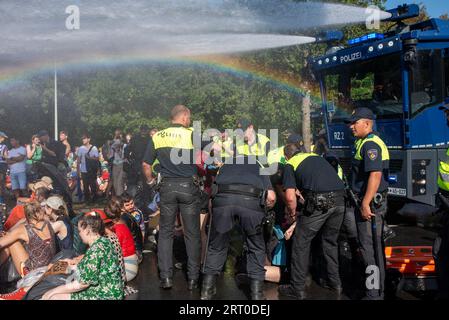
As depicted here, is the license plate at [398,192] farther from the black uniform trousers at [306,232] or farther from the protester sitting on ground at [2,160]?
the protester sitting on ground at [2,160]

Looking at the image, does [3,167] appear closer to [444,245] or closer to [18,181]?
[18,181]

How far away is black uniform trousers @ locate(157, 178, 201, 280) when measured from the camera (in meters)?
5.23

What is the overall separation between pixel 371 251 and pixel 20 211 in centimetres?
435

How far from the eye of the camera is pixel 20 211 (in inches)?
240

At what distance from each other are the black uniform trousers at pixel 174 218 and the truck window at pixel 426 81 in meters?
4.49

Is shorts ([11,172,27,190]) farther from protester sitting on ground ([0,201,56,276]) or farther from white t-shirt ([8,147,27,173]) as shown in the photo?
protester sitting on ground ([0,201,56,276])

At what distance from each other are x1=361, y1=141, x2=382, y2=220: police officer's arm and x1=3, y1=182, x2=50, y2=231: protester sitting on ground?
382cm

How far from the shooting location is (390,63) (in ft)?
26.5

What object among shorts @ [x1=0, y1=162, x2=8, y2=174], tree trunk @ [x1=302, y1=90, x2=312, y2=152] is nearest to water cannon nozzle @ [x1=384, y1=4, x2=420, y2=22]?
tree trunk @ [x1=302, y1=90, x2=312, y2=152]

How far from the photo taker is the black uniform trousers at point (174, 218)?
5234mm
